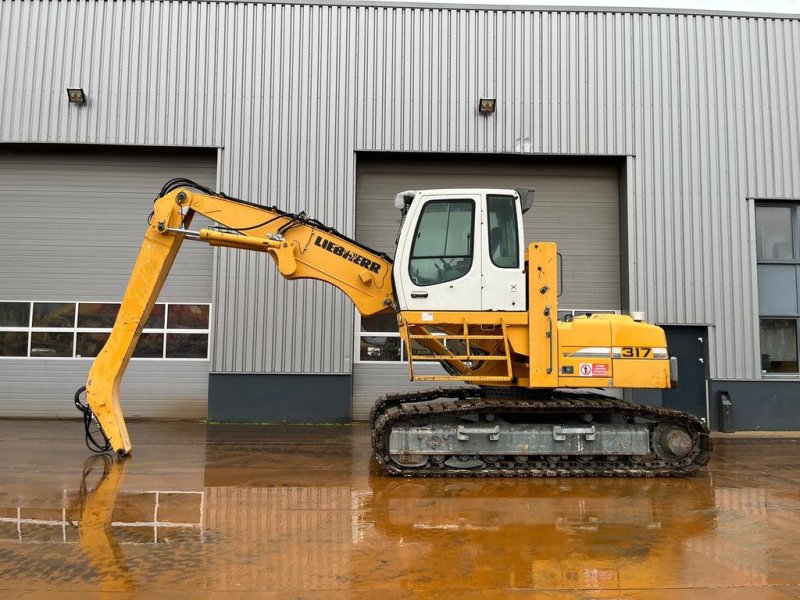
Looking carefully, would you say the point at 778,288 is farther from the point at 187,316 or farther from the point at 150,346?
the point at 150,346

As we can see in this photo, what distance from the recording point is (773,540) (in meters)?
4.85

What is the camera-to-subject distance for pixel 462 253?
23.2ft

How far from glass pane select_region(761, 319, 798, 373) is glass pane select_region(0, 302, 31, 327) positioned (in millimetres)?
15839

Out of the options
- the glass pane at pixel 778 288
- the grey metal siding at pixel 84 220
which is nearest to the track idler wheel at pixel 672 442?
the glass pane at pixel 778 288

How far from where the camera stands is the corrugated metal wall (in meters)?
12.3

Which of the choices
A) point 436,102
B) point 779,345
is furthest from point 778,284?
point 436,102

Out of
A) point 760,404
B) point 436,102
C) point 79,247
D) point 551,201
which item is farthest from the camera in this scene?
point 551,201

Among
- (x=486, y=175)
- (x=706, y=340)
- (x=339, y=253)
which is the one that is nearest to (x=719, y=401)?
(x=706, y=340)

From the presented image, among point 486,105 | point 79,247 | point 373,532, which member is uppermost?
point 486,105

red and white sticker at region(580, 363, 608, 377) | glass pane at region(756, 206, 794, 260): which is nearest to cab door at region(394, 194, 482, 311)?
red and white sticker at region(580, 363, 608, 377)

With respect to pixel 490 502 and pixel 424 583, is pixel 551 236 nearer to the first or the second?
pixel 490 502

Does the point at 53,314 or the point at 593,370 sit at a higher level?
the point at 53,314

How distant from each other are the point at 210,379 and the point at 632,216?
375 inches

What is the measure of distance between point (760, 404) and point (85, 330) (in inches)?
566
